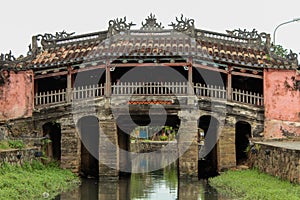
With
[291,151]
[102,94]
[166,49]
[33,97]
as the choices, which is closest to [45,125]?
[33,97]

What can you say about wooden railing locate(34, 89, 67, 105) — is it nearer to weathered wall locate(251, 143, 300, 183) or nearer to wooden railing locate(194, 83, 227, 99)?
wooden railing locate(194, 83, 227, 99)

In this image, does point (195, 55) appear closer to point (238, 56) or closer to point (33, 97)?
point (238, 56)

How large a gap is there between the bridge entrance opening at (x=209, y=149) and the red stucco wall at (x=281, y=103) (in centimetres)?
221

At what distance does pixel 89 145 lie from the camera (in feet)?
78.3

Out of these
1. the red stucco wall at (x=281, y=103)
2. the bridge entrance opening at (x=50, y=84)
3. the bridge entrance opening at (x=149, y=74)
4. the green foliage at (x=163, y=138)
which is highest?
the bridge entrance opening at (x=149, y=74)

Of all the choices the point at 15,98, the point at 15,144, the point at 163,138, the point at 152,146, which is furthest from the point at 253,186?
the point at 163,138

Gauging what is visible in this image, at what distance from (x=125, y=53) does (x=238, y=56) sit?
16.0 feet

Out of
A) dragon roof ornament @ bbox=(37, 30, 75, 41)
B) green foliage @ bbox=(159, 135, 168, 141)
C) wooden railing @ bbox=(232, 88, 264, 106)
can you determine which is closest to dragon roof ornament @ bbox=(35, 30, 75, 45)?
dragon roof ornament @ bbox=(37, 30, 75, 41)

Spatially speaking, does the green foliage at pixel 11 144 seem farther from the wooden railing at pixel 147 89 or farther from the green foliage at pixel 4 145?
the wooden railing at pixel 147 89

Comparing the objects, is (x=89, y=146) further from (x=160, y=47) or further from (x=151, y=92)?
(x=160, y=47)

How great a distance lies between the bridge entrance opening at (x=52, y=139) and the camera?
22.0 m

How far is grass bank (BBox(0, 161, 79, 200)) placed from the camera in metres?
14.3

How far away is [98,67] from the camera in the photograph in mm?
21203

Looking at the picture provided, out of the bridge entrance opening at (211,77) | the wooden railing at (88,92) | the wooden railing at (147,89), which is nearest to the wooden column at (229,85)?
the bridge entrance opening at (211,77)
